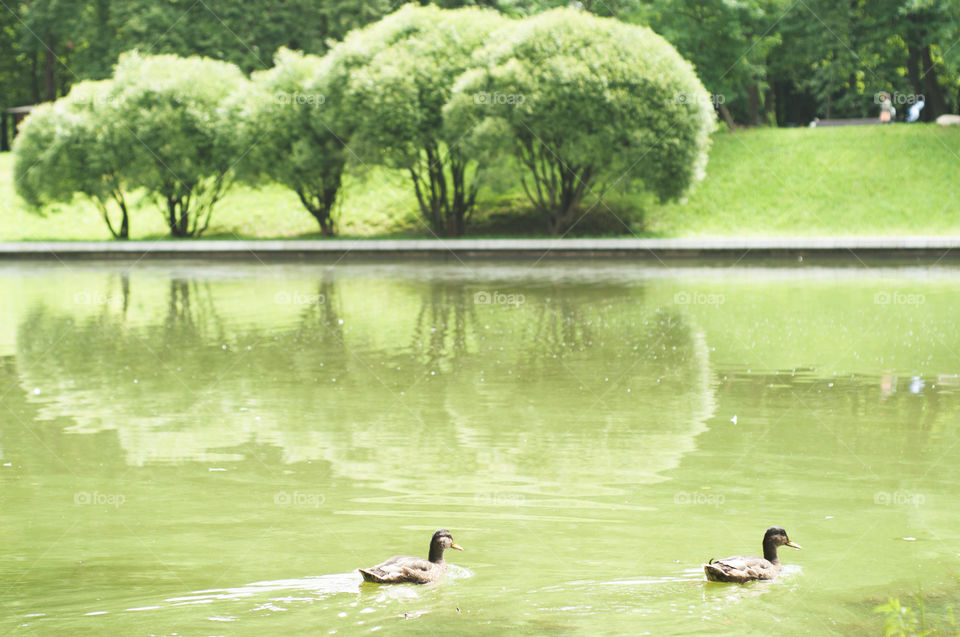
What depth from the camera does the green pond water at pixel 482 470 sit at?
21.4 feet

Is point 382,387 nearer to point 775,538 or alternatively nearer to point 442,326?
point 442,326

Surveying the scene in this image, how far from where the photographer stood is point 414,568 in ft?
22.0

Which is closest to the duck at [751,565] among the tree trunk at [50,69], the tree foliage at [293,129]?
the tree foliage at [293,129]

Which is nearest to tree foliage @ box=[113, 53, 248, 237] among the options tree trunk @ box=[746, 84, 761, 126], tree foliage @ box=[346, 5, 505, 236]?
tree foliage @ box=[346, 5, 505, 236]

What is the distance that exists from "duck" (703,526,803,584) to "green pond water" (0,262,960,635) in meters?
0.10

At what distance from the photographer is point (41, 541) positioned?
775 centimetres

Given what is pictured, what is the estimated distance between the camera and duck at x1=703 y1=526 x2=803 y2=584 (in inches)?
260

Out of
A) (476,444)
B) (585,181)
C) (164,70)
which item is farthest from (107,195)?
(476,444)

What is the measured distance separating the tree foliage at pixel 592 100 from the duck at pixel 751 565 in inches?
1208

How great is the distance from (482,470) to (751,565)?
3.21 meters

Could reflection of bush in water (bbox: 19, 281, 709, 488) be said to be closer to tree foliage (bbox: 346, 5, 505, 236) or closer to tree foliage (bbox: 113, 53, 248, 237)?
tree foliage (bbox: 346, 5, 505, 236)

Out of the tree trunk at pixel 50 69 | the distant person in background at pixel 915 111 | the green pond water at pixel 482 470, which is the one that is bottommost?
the green pond water at pixel 482 470

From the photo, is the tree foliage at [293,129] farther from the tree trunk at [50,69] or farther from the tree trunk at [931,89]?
the tree trunk at [50,69]

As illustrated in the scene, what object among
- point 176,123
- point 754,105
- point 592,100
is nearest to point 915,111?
point 754,105
